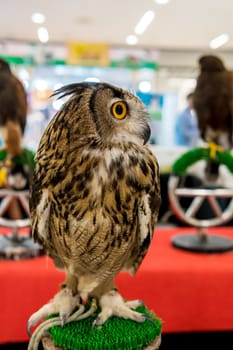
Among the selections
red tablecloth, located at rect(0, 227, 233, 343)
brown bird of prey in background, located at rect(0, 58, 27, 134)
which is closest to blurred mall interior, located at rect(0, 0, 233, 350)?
red tablecloth, located at rect(0, 227, 233, 343)

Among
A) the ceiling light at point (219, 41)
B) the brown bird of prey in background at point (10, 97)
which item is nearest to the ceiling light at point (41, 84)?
the ceiling light at point (219, 41)

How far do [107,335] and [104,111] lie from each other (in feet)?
0.97

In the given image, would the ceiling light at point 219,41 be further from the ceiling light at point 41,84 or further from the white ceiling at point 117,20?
the ceiling light at point 41,84

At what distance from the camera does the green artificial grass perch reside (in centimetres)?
58

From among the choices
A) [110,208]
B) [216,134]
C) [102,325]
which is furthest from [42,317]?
[216,134]

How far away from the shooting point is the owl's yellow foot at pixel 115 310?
63cm

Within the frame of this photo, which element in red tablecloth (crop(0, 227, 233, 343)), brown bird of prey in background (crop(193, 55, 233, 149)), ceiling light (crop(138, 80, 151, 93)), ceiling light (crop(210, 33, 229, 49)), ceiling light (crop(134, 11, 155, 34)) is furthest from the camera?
ceiling light (crop(138, 80, 151, 93))

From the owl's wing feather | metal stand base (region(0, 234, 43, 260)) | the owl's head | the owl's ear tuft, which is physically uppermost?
the owl's ear tuft

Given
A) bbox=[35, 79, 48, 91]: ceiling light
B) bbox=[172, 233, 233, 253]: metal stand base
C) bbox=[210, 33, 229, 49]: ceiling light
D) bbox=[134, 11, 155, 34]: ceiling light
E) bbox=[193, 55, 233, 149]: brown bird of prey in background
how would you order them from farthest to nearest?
bbox=[35, 79, 48, 91]: ceiling light → bbox=[210, 33, 229, 49]: ceiling light → bbox=[134, 11, 155, 34]: ceiling light → bbox=[193, 55, 233, 149]: brown bird of prey in background → bbox=[172, 233, 233, 253]: metal stand base

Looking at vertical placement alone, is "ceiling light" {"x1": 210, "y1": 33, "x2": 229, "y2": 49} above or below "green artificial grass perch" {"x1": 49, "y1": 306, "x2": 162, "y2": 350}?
above

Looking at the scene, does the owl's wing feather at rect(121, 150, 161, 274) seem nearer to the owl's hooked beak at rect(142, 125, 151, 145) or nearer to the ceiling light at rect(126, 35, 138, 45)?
the owl's hooked beak at rect(142, 125, 151, 145)

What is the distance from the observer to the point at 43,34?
5828 mm

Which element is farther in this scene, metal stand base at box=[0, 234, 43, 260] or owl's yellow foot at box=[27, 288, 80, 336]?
metal stand base at box=[0, 234, 43, 260]

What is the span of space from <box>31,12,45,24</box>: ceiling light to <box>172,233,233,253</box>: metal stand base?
3901 mm
